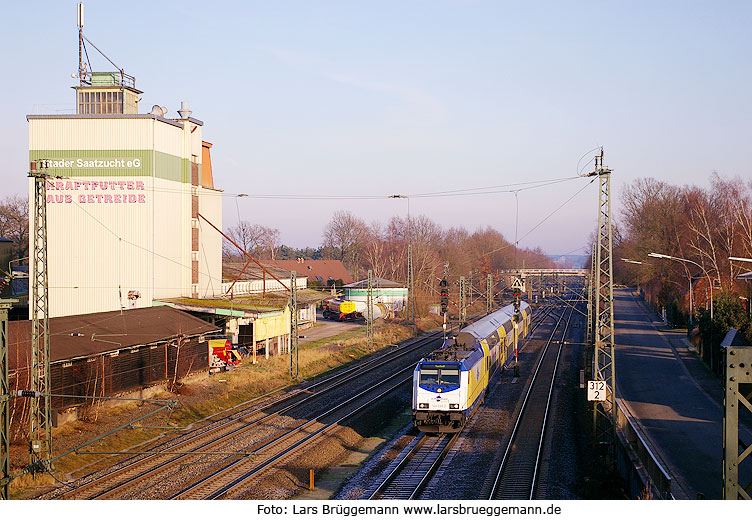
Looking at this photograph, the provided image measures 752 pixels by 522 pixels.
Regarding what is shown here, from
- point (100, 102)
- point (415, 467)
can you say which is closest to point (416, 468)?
point (415, 467)

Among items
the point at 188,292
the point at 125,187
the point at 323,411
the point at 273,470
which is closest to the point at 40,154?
the point at 125,187

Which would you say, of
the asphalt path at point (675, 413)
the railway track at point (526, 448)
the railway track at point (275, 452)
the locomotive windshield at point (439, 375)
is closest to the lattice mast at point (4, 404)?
Result: the railway track at point (275, 452)

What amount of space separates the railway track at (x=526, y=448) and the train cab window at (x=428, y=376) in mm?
3094

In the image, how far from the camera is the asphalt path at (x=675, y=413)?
55.1 ft

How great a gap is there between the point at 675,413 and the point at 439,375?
395 inches

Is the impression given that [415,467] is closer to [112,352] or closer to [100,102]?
[112,352]

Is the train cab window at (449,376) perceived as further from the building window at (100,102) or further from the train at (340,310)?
the train at (340,310)

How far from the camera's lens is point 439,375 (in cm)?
2150

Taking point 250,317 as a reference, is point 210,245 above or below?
above

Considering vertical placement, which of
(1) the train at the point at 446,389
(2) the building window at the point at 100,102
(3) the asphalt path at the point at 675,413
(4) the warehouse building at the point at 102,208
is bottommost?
(3) the asphalt path at the point at 675,413
